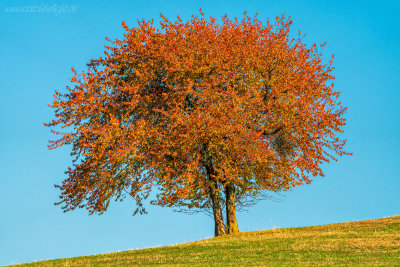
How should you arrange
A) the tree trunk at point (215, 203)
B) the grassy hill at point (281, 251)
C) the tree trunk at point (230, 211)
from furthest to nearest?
the tree trunk at point (230, 211) < the tree trunk at point (215, 203) < the grassy hill at point (281, 251)

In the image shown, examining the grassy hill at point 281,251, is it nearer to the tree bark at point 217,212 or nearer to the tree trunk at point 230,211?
the tree trunk at point 230,211

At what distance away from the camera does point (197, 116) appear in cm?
2294

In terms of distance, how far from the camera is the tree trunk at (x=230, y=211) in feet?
86.9

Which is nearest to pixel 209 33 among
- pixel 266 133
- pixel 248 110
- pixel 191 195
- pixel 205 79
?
pixel 205 79

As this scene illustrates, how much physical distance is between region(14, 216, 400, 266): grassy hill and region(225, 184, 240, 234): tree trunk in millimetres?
837

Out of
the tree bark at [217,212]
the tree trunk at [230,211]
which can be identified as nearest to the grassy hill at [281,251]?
the tree trunk at [230,211]

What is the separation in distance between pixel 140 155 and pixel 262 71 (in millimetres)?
8193

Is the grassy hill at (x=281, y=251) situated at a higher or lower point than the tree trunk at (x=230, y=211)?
lower

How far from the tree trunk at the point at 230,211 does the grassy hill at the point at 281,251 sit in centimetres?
84

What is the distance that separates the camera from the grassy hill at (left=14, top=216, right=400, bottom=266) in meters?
17.9

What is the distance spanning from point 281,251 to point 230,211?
22.9 ft

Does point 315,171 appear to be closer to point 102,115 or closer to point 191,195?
point 191,195

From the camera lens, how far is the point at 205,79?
24.3 metres

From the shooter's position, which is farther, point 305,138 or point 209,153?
point 305,138
